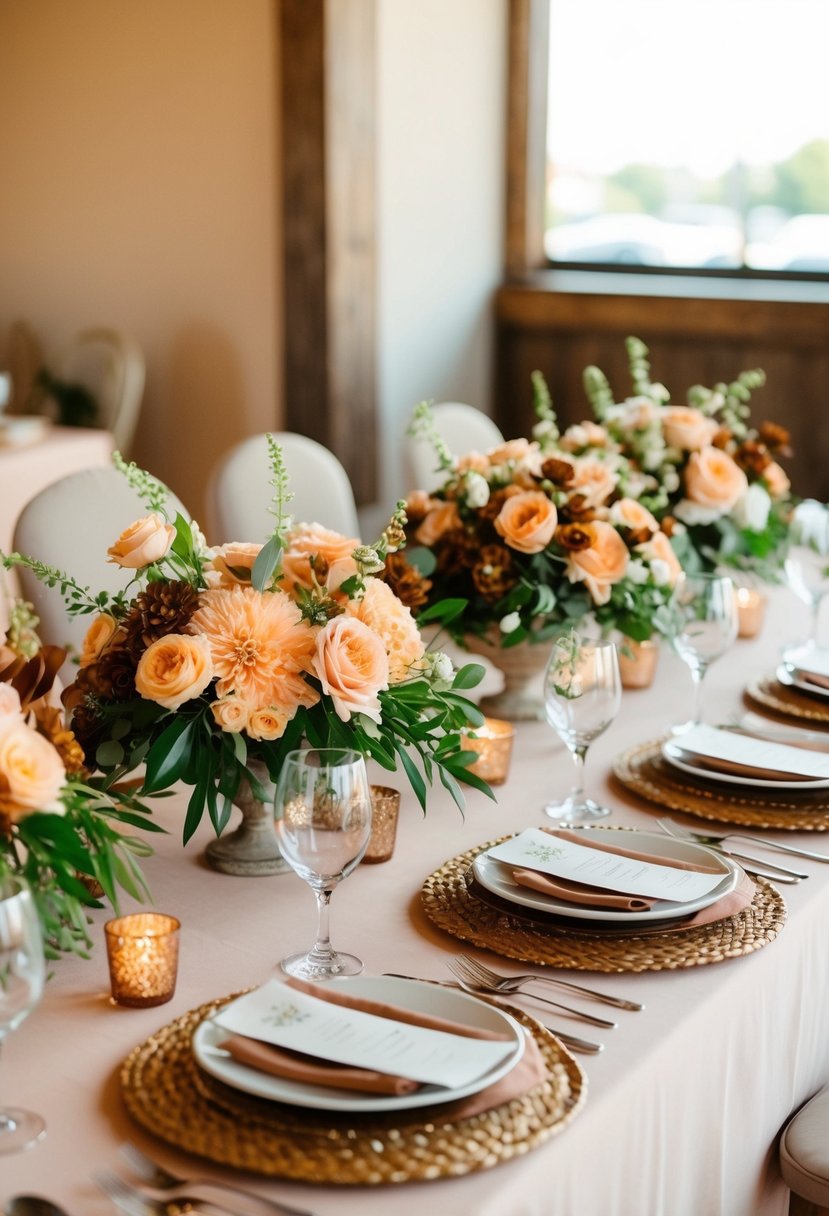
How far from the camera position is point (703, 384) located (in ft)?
14.1

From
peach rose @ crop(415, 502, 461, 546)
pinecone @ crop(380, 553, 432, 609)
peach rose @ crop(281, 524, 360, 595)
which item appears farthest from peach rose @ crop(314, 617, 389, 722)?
peach rose @ crop(415, 502, 461, 546)

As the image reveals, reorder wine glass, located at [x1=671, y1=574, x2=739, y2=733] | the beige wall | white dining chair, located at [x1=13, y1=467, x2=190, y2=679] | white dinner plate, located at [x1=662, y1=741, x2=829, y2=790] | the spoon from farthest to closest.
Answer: the beige wall < white dining chair, located at [x1=13, y1=467, x2=190, y2=679] < wine glass, located at [x1=671, y1=574, x2=739, y2=733] < white dinner plate, located at [x1=662, y1=741, x2=829, y2=790] < the spoon

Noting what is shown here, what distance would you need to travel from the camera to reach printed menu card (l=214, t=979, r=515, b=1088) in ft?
2.93

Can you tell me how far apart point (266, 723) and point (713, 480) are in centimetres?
100

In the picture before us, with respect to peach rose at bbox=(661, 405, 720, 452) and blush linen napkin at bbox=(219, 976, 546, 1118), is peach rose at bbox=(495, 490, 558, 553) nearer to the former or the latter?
peach rose at bbox=(661, 405, 720, 452)

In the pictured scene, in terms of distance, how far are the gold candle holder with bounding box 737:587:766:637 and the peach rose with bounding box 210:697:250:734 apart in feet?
3.62

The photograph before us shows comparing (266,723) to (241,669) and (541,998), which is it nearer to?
(241,669)

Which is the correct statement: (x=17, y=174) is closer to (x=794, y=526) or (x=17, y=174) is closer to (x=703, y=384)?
(x=703, y=384)

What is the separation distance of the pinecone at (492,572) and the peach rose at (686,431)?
461 mm

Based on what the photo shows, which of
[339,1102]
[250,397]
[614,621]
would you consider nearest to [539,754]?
[614,621]

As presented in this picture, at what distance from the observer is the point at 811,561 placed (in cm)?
195

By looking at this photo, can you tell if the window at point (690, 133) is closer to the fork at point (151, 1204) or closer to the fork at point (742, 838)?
the fork at point (742, 838)

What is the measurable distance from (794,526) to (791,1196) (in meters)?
0.95

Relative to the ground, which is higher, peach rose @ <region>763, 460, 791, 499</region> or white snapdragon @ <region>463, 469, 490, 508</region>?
white snapdragon @ <region>463, 469, 490, 508</region>
